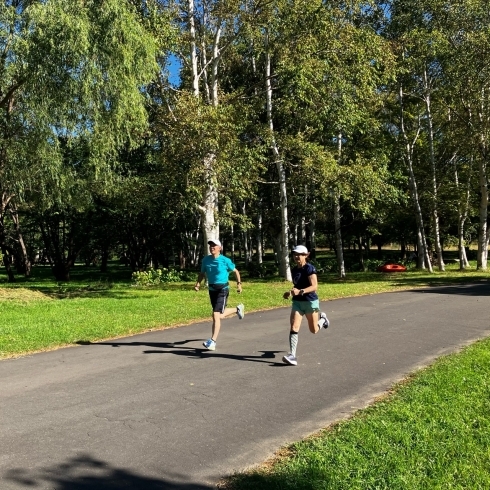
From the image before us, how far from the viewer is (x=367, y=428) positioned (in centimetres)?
441

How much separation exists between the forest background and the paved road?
855 centimetres

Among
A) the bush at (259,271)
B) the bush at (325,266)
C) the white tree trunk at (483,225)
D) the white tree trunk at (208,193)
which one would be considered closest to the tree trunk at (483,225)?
the white tree trunk at (483,225)

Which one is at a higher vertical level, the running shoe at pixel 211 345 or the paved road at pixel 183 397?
the running shoe at pixel 211 345

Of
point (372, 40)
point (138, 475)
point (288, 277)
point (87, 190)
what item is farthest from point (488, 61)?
point (138, 475)

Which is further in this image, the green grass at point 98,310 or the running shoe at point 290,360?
the green grass at point 98,310

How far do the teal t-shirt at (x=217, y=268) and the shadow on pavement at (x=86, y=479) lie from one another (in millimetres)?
4303

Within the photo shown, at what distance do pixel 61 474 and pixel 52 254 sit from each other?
29.7m

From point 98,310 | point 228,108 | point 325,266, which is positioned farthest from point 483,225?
point 98,310

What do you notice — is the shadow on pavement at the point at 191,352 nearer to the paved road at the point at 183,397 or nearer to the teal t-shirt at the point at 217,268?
the paved road at the point at 183,397

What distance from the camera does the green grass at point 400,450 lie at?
3475 mm

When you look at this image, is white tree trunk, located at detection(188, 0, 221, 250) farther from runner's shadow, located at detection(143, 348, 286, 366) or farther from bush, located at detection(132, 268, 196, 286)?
runner's shadow, located at detection(143, 348, 286, 366)

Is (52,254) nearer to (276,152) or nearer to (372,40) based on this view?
(276,152)

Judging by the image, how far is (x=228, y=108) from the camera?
1634 cm

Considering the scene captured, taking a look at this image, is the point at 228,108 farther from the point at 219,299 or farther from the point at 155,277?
the point at 219,299
